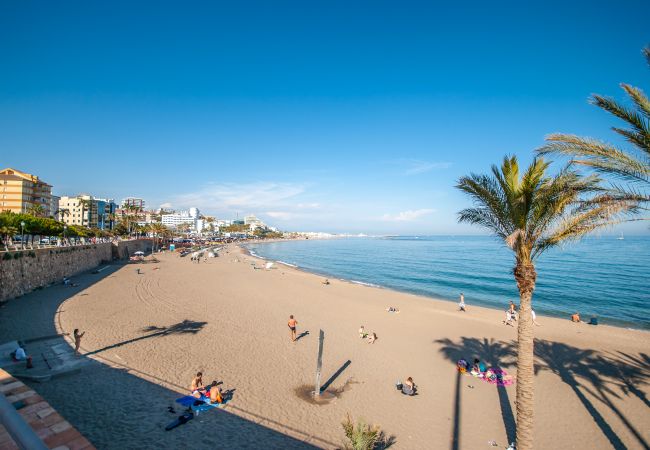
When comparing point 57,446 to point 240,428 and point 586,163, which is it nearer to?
point 240,428

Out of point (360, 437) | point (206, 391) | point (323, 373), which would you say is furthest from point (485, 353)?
point (206, 391)

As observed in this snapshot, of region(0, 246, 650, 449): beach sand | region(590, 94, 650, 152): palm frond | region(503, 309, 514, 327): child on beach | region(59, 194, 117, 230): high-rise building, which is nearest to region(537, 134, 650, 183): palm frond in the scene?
region(590, 94, 650, 152): palm frond

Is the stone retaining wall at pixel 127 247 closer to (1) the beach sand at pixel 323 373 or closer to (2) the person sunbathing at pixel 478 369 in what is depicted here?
(1) the beach sand at pixel 323 373

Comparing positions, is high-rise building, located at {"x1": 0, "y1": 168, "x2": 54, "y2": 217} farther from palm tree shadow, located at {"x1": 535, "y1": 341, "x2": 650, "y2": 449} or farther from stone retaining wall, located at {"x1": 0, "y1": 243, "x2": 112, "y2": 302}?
palm tree shadow, located at {"x1": 535, "y1": 341, "x2": 650, "y2": 449}

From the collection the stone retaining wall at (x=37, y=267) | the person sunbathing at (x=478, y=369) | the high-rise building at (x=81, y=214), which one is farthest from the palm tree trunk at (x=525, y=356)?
the high-rise building at (x=81, y=214)

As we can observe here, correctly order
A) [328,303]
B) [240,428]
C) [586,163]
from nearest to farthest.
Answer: [586,163] → [240,428] → [328,303]

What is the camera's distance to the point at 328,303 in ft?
80.3

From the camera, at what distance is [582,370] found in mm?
13039

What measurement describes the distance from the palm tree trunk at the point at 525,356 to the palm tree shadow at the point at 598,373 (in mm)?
4222

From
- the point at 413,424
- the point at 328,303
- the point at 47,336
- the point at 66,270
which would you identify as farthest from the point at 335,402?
the point at 66,270

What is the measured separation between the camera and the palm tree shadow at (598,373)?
370 inches

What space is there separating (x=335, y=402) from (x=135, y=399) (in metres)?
5.80

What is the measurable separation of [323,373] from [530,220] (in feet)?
28.8

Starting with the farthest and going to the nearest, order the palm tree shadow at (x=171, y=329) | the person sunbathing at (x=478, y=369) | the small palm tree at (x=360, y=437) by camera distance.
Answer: the palm tree shadow at (x=171, y=329) < the person sunbathing at (x=478, y=369) < the small palm tree at (x=360, y=437)
